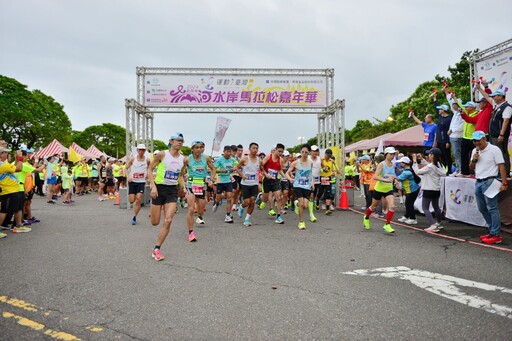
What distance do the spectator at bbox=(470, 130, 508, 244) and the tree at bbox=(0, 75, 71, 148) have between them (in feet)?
142

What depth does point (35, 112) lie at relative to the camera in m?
40.1

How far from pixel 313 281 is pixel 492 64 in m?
9.64

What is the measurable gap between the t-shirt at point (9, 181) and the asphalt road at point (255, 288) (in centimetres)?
116

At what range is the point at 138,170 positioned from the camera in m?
9.62

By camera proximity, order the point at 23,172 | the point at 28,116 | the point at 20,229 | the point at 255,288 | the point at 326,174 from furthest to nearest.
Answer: the point at 28,116 → the point at 326,174 → the point at 23,172 → the point at 20,229 → the point at 255,288

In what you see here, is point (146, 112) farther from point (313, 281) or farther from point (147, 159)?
point (313, 281)

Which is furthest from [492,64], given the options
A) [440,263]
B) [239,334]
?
[239,334]

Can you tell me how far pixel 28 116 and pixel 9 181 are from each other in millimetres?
37545

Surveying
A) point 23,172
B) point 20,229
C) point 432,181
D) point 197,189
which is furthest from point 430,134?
point 20,229

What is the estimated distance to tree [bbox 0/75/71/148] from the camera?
121 ft

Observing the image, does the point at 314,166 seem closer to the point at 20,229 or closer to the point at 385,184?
the point at 385,184

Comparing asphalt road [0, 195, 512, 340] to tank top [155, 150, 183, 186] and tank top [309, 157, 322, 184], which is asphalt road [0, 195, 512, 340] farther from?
tank top [309, 157, 322, 184]

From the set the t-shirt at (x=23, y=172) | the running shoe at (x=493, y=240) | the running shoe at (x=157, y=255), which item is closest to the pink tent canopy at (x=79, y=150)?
the t-shirt at (x=23, y=172)

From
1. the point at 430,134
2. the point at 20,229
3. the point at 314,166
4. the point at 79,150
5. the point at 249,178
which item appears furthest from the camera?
the point at 79,150
